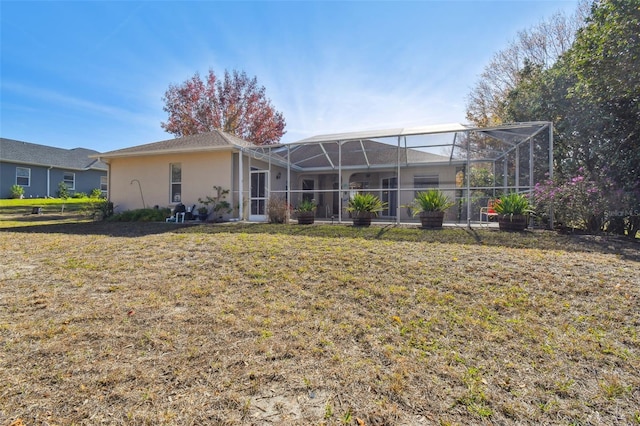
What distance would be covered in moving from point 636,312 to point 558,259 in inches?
67.7

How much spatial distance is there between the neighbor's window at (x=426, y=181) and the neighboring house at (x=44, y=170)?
19968mm

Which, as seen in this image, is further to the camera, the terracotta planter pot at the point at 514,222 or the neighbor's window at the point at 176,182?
the neighbor's window at the point at 176,182

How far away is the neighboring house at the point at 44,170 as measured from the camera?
2044 cm

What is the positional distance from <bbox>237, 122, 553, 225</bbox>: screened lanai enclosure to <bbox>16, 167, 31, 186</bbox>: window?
20.0 m

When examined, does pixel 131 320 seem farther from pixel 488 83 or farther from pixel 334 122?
pixel 488 83

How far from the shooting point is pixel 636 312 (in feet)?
10.6

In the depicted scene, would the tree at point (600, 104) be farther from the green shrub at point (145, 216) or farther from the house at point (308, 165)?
the green shrub at point (145, 216)

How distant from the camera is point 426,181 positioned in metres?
14.0

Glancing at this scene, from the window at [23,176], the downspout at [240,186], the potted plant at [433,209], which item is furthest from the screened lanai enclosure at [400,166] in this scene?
the window at [23,176]

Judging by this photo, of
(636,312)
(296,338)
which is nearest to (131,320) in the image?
(296,338)

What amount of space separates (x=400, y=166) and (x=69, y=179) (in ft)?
83.6

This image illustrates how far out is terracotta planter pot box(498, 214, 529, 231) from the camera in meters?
7.23

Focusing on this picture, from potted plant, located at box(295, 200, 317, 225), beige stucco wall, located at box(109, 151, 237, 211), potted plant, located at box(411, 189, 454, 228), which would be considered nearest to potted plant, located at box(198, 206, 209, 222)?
beige stucco wall, located at box(109, 151, 237, 211)

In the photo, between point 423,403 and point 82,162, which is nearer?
point 423,403
